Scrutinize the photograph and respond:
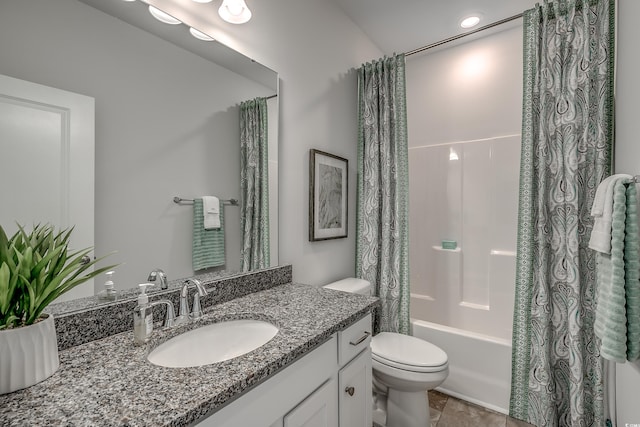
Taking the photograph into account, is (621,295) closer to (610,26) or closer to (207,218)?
(610,26)

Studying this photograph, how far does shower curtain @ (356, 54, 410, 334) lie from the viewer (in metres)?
2.10

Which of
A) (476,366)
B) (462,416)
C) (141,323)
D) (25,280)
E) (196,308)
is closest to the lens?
(25,280)

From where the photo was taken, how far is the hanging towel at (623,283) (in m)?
1.15

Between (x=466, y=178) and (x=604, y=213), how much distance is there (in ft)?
4.85

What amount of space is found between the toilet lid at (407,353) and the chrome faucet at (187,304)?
42.0 inches

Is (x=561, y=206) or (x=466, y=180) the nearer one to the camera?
(x=561, y=206)

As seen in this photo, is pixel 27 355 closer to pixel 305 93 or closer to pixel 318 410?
pixel 318 410

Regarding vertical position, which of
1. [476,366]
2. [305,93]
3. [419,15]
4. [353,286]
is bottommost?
[476,366]

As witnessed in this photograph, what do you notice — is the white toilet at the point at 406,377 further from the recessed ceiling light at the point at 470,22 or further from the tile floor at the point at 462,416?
the recessed ceiling light at the point at 470,22

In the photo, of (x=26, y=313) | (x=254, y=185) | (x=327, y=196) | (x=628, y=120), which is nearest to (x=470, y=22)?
(x=628, y=120)

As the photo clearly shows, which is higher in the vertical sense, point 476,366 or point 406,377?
point 406,377

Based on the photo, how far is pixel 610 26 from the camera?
1.45m

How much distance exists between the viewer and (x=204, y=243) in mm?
1268

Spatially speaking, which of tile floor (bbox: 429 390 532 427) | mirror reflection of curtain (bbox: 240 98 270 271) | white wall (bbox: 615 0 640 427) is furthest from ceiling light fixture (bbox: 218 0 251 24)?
tile floor (bbox: 429 390 532 427)
